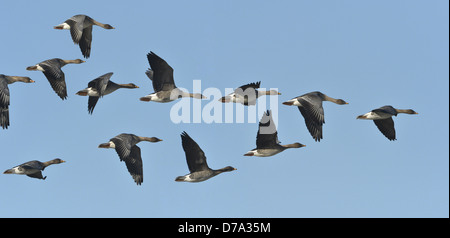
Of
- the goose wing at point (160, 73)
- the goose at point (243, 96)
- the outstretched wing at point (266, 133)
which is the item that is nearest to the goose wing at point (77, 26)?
the goose wing at point (160, 73)

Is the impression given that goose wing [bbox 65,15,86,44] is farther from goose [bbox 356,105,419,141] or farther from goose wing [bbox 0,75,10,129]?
goose [bbox 356,105,419,141]

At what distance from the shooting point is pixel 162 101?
25.3 m

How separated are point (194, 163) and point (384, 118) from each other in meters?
6.05

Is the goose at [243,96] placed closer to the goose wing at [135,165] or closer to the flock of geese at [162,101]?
the flock of geese at [162,101]

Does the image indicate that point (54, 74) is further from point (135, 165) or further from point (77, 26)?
point (135, 165)

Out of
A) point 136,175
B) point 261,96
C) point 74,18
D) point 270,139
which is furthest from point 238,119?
point 74,18

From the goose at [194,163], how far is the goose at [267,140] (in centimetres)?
128

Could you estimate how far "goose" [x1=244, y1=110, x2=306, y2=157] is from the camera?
77.2ft

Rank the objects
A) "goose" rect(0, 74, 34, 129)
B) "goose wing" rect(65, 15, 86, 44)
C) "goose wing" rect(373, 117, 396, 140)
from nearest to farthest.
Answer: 1. "goose" rect(0, 74, 34, 129)
2. "goose wing" rect(373, 117, 396, 140)
3. "goose wing" rect(65, 15, 86, 44)

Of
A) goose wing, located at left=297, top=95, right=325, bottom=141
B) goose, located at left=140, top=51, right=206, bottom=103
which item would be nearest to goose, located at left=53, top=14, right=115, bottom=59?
goose, located at left=140, top=51, right=206, bottom=103

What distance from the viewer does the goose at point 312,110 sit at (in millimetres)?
22734

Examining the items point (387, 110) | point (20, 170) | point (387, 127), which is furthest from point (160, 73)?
point (387, 127)

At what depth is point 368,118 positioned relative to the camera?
81.3 feet

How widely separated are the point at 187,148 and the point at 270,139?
2405 mm
